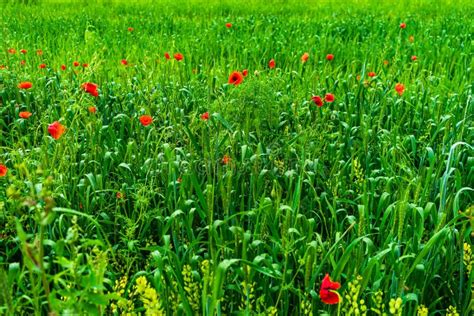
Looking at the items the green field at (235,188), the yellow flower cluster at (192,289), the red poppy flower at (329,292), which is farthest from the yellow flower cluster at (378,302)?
the yellow flower cluster at (192,289)

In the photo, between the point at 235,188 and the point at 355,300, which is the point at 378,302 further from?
the point at 235,188

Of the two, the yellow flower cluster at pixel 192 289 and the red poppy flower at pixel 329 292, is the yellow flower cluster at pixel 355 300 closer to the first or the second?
the red poppy flower at pixel 329 292

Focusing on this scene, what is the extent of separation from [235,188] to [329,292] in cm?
106

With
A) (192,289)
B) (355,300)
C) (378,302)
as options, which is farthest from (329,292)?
(192,289)

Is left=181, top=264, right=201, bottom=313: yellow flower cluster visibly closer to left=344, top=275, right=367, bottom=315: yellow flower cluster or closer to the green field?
the green field

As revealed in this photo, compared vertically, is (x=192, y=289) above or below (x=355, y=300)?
below

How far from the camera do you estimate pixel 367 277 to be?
2082 mm

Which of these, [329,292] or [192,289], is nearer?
[329,292]

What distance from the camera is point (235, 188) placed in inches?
112

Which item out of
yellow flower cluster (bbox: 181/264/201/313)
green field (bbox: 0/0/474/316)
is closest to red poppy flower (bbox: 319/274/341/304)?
green field (bbox: 0/0/474/316)

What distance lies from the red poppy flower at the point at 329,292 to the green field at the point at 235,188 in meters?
0.01

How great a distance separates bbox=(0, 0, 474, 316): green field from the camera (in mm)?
2033

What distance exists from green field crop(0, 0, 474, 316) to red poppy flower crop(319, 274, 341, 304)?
0.01 meters

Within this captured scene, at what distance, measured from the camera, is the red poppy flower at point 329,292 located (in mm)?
1822
